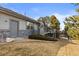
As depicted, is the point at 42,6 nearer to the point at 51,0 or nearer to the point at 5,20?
the point at 51,0

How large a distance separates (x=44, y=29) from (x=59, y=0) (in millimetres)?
993

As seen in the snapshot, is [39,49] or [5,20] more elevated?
[5,20]

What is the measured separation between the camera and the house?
348 inches

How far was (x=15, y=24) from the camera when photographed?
906 cm

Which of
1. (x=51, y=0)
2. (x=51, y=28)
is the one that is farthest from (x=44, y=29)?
(x=51, y=0)

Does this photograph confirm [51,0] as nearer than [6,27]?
Yes

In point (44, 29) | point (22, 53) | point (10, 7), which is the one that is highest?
point (10, 7)

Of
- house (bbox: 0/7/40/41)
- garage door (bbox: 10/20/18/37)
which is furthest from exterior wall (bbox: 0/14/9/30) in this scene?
garage door (bbox: 10/20/18/37)

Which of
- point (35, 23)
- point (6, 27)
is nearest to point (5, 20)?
point (6, 27)

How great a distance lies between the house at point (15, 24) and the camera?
883cm

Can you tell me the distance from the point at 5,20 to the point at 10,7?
1.66ft

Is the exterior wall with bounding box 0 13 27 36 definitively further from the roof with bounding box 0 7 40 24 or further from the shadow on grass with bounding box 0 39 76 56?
the shadow on grass with bounding box 0 39 76 56

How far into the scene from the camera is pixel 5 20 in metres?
8.98

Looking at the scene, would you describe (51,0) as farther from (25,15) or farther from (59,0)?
(25,15)
